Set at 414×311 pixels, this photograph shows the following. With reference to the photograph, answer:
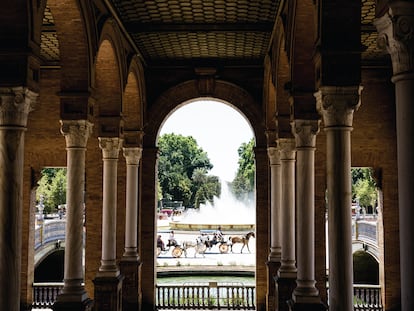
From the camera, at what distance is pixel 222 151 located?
84.2 metres

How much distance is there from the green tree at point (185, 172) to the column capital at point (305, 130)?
6006 centimetres

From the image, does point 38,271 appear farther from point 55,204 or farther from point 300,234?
point 300,234

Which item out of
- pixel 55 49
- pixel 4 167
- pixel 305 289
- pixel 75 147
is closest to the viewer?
pixel 4 167

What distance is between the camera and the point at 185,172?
77.4m

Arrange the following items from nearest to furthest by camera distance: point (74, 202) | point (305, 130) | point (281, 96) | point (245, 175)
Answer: point (305, 130), point (74, 202), point (281, 96), point (245, 175)

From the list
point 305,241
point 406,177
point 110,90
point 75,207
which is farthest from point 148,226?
point 406,177

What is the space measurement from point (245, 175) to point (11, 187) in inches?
2486

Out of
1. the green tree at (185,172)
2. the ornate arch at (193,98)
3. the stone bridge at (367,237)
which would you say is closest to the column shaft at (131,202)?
the ornate arch at (193,98)

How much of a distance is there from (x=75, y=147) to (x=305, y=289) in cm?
523

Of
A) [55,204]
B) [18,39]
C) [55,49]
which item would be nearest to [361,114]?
[55,49]

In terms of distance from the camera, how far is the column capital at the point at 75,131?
386 inches

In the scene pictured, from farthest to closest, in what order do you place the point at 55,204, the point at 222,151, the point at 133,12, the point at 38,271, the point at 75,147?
A: the point at 222,151, the point at 55,204, the point at 38,271, the point at 133,12, the point at 75,147

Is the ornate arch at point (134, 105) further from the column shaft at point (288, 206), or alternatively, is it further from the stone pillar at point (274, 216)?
the column shaft at point (288, 206)

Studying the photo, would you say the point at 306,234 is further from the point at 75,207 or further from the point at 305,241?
the point at 75,207
